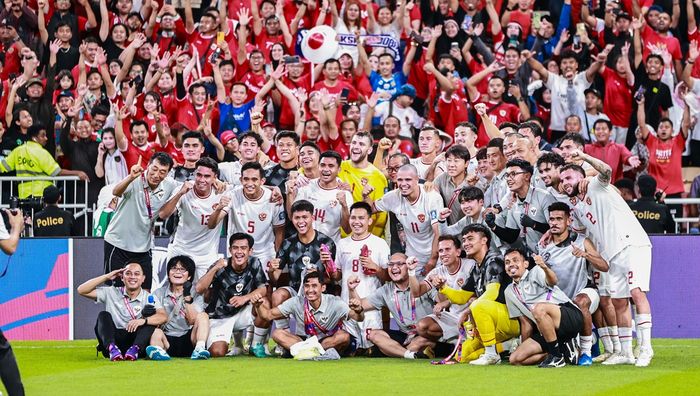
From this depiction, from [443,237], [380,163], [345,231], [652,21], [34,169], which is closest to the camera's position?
[443,237]

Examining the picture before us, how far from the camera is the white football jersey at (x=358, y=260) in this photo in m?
15.8

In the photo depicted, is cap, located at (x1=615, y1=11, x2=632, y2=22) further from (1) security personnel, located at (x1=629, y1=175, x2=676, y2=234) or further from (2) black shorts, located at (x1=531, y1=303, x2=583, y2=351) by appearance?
(2) black shorts, located at (x1=531, y1=303, x2=583, y2=351)

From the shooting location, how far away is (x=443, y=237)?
49.7 ft

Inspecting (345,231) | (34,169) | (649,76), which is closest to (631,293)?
(345,231)

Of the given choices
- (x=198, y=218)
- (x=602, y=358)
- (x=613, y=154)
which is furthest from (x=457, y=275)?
(x=613, y=154)

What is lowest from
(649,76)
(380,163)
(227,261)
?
(227,261)

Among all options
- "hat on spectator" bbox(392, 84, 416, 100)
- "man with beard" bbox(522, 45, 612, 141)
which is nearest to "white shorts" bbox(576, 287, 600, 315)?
"man with beard" bbox(522, 45, 612, 141)

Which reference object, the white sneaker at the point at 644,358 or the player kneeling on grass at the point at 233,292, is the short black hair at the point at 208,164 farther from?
the white sneaker at the point at 644,358

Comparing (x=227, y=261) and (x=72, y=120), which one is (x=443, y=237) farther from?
(x=72, y=120)

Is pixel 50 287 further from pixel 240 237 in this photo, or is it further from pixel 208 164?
pixel 240 237

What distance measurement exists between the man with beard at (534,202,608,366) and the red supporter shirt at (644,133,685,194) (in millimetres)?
6163

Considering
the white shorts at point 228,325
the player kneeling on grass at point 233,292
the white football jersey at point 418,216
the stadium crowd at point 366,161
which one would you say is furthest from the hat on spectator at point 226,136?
the white shorts at point 228,325

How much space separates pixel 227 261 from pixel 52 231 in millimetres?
4070

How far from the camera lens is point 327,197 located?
16.2 meters
